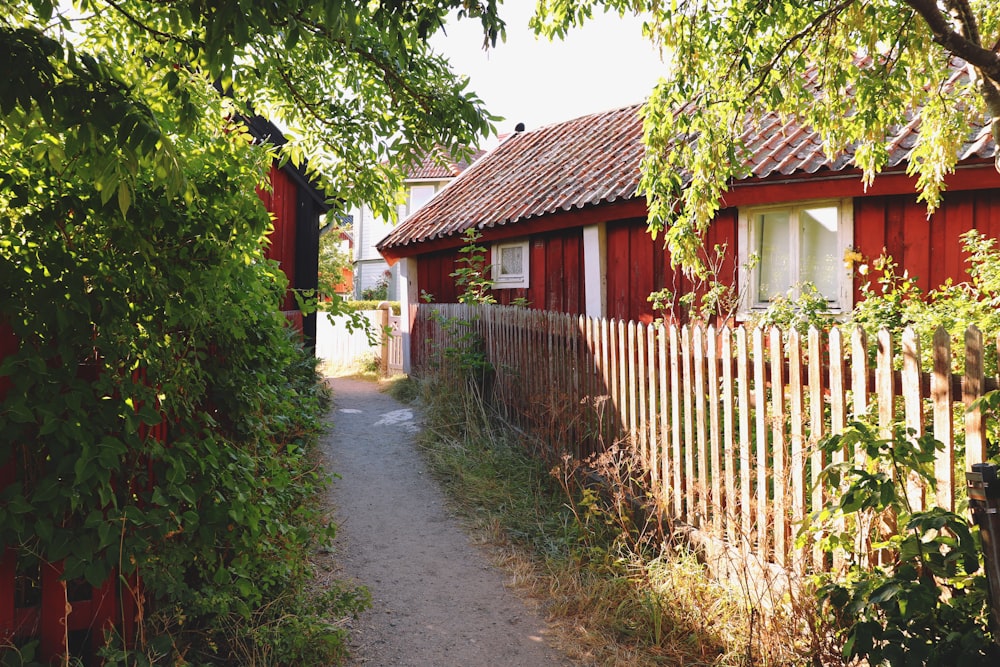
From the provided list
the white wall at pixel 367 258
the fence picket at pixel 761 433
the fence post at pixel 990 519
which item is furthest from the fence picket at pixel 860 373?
the white wall at pixel 367 258

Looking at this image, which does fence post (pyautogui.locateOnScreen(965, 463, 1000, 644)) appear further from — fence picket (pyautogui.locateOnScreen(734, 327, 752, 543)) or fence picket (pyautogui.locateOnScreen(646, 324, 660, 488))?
fence picket (pyautogui.locateOnScreen(646, 324, 660, 488))

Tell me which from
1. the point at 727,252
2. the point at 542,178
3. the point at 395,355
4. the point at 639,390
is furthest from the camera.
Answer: the point at 395,355

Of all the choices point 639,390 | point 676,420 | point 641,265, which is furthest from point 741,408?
point 641,265

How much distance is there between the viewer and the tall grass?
3.31 m

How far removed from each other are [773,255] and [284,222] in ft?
21.4

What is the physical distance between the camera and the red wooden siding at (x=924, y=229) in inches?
249

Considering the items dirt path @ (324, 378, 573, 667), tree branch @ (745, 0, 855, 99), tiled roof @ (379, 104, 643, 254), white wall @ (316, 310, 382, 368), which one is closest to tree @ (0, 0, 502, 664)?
dirt path @ (324, 378, 573, 667)

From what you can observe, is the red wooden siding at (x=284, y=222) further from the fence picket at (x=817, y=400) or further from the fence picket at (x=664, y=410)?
the fence picket at (x=817, y=400)

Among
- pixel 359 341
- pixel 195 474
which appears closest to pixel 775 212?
pixel 195 474

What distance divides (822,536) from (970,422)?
35.8 inches

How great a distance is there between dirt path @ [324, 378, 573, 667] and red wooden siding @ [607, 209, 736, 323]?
2997 mm

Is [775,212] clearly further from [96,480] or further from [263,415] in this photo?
[96,480]

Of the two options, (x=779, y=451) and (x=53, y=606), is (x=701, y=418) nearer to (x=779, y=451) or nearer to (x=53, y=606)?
(x=779, y=451)

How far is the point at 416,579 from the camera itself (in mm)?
4523
